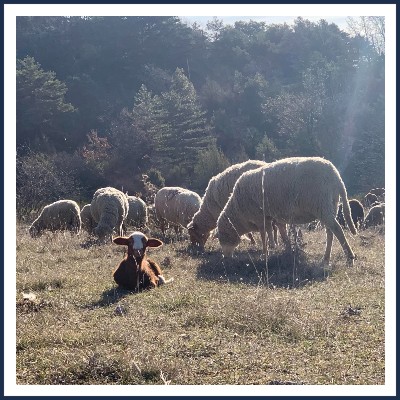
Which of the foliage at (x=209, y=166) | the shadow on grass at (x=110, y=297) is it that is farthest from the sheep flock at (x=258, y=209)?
the foliage at (x=209, y=166)

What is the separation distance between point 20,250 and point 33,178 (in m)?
15.4

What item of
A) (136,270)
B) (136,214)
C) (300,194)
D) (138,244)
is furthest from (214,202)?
(136,214)

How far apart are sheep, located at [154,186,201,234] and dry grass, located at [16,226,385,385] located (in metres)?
6.18

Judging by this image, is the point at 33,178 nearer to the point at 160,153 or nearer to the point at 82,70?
the point at 160,153

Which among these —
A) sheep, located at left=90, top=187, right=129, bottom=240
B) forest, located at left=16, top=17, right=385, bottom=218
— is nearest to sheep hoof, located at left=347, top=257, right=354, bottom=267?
sheep, located at left=90, top=187, right=129, bottom=240

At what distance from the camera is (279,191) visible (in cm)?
941

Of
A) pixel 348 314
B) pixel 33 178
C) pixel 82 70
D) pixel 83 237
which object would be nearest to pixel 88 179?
pixel 33 178

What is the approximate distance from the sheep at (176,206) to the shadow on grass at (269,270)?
17.3 feet

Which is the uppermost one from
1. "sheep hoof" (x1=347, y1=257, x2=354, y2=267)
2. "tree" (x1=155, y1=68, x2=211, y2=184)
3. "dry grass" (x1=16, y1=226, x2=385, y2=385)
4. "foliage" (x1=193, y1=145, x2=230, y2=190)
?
"tree" (x1=155, y1=68, x2=211, y2=184)

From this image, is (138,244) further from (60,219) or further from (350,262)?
(60,219)

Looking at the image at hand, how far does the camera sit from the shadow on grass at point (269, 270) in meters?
7.67

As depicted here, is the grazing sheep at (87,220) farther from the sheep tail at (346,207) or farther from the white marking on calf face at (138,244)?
the white marking on calf face at (138,244)

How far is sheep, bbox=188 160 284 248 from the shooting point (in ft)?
38.9

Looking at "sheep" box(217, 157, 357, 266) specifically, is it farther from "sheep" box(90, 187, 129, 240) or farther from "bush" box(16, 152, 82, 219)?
"bush" box(16, 152, 82, 219)
